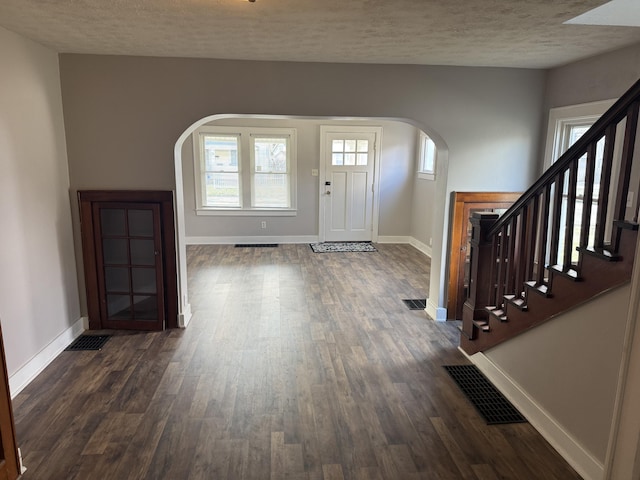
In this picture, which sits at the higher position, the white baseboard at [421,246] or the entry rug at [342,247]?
the white baseboard at [421,246]

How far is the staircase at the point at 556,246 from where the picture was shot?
2084 millimetres

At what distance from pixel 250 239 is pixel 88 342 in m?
4.26

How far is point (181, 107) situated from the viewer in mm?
3814

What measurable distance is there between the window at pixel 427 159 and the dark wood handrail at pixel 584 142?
4107 mm

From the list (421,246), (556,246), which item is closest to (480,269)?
(556,246)

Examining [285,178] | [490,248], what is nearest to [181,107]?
[490,248]

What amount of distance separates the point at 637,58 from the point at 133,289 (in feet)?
14.8

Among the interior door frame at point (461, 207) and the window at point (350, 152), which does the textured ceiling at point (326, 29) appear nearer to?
the interior door frame at point (461, 207)

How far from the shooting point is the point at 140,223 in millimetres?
4000

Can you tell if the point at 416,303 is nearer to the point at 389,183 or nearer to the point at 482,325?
the point at 482,325

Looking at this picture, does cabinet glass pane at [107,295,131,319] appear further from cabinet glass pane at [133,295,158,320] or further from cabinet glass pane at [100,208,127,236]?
cabinet glass pane at [100,208,127,236]

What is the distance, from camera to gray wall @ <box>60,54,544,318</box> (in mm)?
3746

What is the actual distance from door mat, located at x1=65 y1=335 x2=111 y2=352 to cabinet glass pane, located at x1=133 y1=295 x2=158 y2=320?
33cm

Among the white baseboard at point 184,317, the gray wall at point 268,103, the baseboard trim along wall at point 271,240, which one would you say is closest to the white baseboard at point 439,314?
the gray wall at point 268,103
